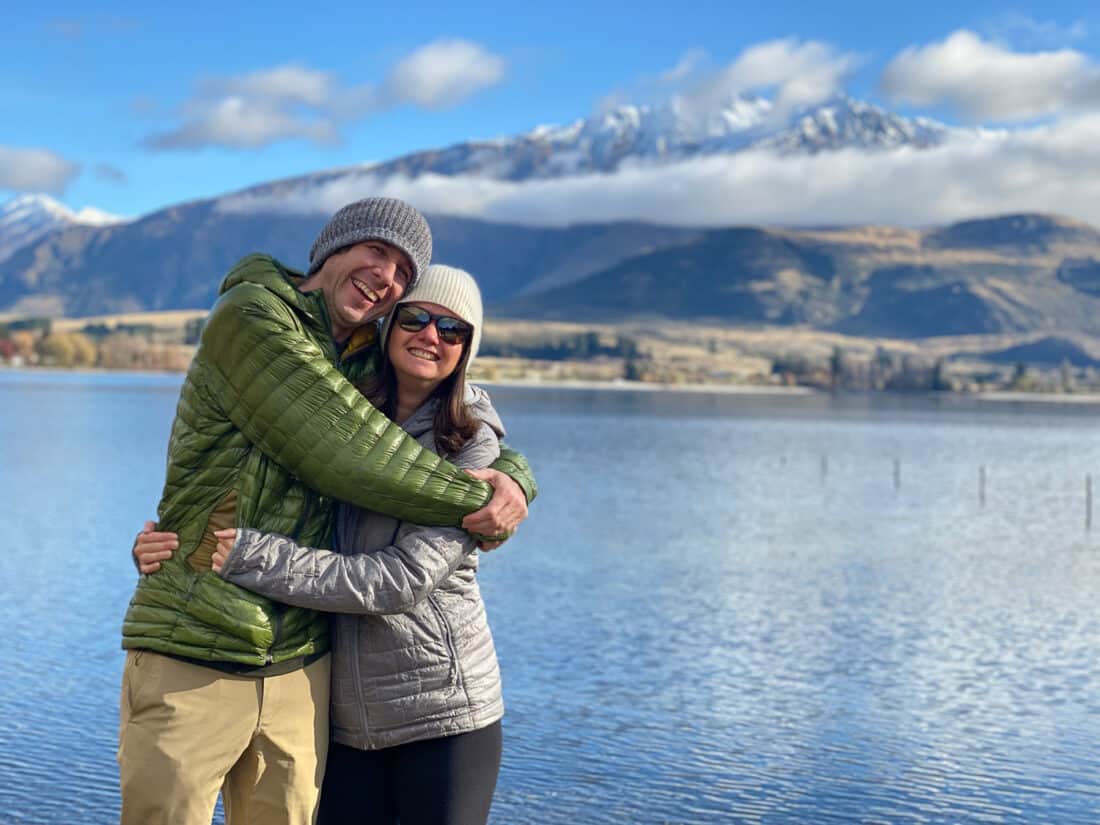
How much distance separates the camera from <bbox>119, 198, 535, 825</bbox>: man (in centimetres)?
460

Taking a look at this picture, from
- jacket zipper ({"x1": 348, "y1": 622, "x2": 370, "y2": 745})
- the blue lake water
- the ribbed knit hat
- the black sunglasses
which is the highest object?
the ribbed knit hat

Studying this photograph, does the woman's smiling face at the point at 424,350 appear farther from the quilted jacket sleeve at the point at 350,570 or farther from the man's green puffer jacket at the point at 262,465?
the quilted jacket sleeve at the point at 350,570

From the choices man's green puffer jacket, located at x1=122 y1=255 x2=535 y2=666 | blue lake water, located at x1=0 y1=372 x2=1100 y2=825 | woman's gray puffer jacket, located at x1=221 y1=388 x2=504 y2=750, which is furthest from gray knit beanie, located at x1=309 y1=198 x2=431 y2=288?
blue lake water, located at x1=0 y1=372 x2=1100 y2=825

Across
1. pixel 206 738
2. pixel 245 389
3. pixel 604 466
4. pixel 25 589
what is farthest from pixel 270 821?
pixel 604 466

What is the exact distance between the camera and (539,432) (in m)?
97.8

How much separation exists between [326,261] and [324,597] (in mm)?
1221

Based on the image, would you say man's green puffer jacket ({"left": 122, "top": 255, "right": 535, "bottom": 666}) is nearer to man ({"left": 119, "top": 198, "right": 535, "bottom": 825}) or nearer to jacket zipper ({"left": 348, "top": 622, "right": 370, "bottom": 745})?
man ({"left": 119, "top": 198, "right": 535, "bottom": 825})

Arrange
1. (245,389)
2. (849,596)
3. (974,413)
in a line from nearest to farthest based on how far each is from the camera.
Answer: (245,389) → (849,596) → (974,413)

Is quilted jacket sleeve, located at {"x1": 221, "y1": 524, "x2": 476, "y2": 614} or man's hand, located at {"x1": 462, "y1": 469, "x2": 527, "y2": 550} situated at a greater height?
man's hand, located at {"x1": 462, "y1": 469, "x2": 527, "y2": 550}

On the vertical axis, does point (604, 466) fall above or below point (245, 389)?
below

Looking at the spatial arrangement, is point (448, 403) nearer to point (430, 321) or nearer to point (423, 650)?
point (430, 321)

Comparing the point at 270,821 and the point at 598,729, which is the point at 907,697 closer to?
the point at 598,729

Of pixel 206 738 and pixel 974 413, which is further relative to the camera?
pixel 974 413

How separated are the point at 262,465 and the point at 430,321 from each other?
81 centimetres
